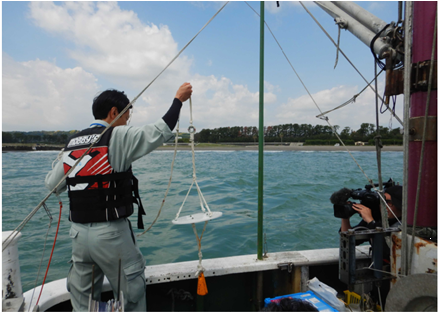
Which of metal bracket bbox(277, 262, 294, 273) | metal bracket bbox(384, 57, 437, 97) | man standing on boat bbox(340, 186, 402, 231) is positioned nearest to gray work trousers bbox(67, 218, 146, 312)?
metal bracket bbox(277, 262, 294, 273)

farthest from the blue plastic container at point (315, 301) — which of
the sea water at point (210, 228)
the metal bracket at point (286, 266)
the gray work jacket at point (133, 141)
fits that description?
the gray work jacket at point (133, 141)

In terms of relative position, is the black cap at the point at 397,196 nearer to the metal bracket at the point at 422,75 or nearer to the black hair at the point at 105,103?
the metal bracket at the point at 422,75

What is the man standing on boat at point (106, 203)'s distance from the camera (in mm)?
1584

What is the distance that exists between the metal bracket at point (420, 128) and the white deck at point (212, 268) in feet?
4.06

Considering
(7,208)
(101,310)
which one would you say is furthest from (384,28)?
(7,208)

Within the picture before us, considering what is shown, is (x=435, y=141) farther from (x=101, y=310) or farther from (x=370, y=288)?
(x=101, y=310)

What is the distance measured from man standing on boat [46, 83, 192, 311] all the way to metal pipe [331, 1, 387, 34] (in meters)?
1.67

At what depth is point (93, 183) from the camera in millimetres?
1613

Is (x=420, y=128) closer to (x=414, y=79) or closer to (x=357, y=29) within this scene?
(x=414, y=79)

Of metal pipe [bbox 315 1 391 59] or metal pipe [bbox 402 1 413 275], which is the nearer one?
metal pipe [bbox 402 1 413 275]

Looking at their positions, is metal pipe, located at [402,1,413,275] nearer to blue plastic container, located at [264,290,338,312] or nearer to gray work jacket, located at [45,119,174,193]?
blue plastic container, located at [264,290,338,312]

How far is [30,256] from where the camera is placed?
5.73 m

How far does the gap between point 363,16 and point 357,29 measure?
0.33 feet

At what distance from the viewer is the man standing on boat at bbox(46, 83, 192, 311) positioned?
1.58 meters
